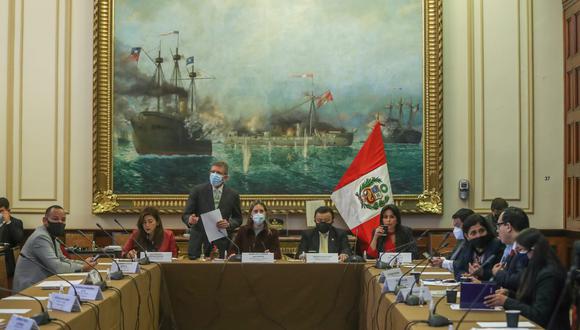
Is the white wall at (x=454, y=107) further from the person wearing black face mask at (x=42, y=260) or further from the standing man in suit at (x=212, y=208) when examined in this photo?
the person wearing black face mask at (x=42, y=260)

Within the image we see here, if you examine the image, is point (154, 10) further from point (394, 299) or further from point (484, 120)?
point (394, 299)

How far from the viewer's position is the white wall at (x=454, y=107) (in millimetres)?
9461

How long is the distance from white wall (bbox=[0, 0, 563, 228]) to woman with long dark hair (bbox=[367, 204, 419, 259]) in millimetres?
1956

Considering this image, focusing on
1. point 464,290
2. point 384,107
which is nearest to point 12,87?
point 384,107

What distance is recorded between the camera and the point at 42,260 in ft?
20.8

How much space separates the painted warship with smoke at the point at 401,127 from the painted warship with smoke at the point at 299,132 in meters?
0.41

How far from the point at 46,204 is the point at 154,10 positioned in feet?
8.13

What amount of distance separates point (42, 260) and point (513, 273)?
341 cm

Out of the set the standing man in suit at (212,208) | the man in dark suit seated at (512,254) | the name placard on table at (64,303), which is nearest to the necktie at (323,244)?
the standing man in suit at (212,208)

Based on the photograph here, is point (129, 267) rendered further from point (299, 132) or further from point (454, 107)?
point (454, 107)

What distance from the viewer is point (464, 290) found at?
4.38 meters

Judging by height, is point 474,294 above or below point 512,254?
below

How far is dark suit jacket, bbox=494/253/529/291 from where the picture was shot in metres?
4.96

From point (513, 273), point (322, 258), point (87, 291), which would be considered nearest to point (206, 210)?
point (322, 258)
